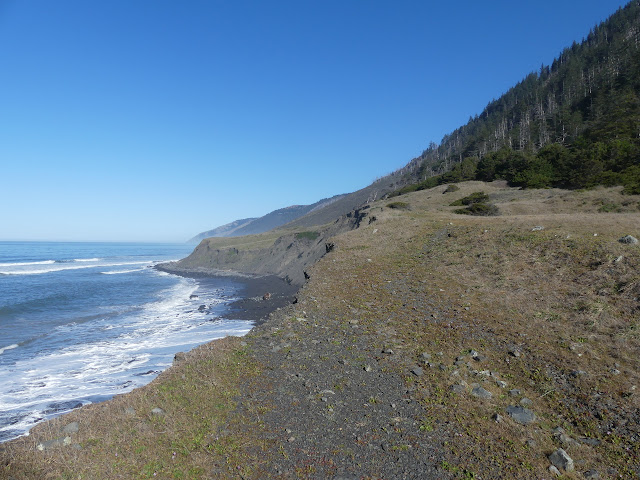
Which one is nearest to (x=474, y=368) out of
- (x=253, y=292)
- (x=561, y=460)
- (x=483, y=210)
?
(x=561, y=460)

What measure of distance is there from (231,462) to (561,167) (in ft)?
183

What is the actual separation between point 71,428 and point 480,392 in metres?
9.99

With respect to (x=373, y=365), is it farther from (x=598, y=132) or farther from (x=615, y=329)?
(x=598, y=132)

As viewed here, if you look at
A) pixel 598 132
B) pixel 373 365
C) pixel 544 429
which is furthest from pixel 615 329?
pixel 598 132

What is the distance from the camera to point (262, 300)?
3766 centimetres

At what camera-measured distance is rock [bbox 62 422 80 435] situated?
789cm

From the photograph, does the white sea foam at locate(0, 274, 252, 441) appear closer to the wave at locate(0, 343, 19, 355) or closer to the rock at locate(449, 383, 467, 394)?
the wave at locate(0, 343, 19, 355)

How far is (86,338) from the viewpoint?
24.1m

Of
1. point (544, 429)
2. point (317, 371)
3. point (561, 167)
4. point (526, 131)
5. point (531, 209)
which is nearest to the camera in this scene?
point (544, 429)

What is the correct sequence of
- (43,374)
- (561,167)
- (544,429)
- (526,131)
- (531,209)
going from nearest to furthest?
(544,429) < (43,374) < (531,209) < (561,167) < (526,131)

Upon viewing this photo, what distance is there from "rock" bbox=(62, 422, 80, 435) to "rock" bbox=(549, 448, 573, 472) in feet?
33.2

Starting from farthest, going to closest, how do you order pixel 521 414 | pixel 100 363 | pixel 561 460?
pixel 100 363
pixel 521 414
pixel 561 460

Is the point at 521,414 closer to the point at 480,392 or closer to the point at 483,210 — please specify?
the point at 480,392

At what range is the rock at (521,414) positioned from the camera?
7.95 m
